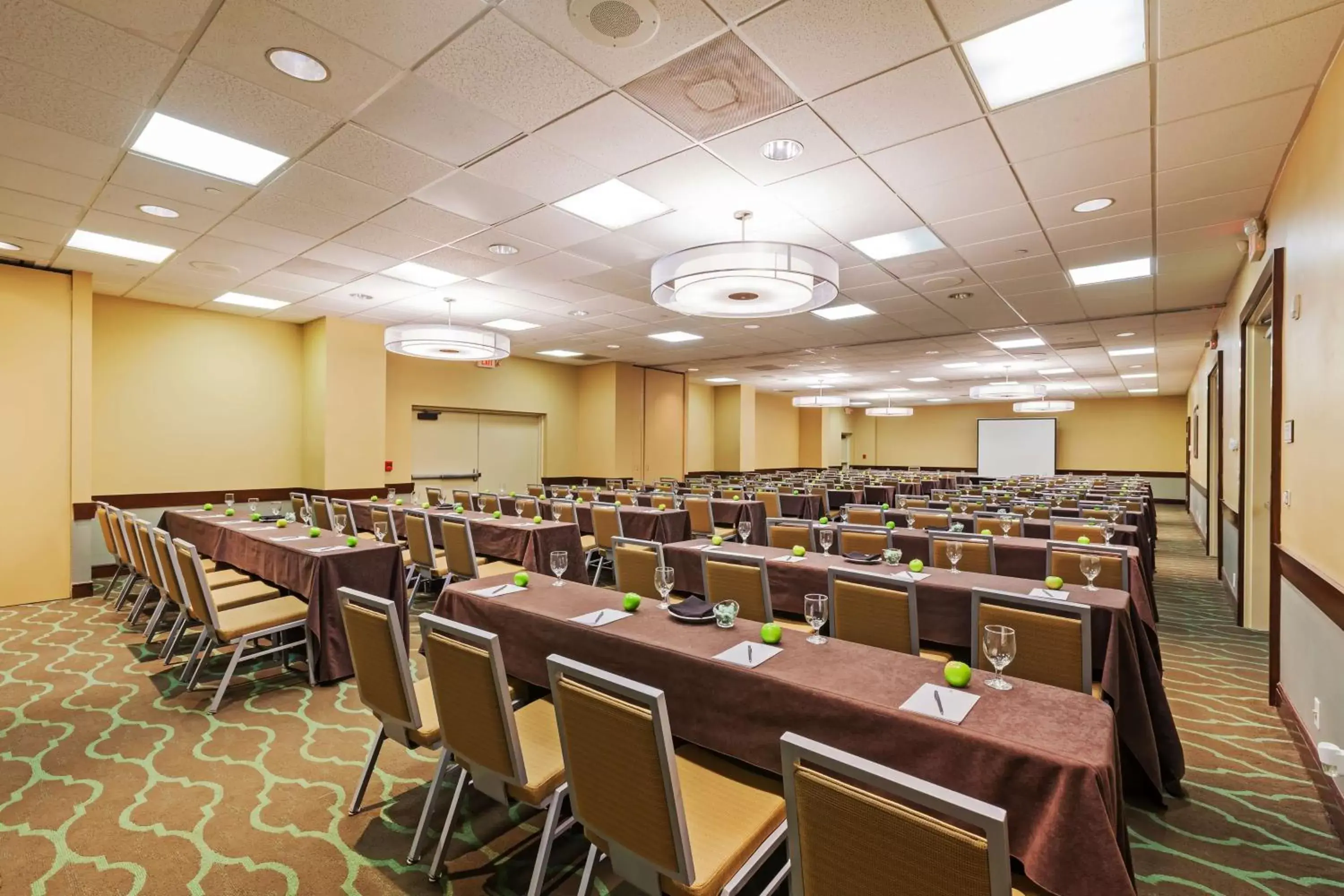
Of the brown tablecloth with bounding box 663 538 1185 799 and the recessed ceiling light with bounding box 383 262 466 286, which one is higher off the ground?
the recessed ceiling light with bounding box 383 262 466 286

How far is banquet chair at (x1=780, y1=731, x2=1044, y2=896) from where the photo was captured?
1.06 metres

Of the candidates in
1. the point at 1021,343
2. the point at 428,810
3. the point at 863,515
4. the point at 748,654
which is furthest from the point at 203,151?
the point at 1021,343

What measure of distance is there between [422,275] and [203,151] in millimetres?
2752

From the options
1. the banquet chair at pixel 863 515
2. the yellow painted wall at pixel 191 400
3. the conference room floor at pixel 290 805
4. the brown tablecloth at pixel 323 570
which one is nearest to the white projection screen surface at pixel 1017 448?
the banquet chair at pixel 863 515

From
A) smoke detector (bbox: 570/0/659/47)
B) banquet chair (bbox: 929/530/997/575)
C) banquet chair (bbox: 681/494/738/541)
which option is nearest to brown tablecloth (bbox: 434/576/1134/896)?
banquet chair (bbox: 929/530/997/575)

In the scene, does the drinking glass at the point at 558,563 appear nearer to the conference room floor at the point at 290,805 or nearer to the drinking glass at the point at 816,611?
the conference room floor at the point at 290,805

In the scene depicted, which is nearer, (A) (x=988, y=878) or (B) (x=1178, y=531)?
(A) (x=988, y=878)

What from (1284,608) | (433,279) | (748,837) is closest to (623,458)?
(433,279)

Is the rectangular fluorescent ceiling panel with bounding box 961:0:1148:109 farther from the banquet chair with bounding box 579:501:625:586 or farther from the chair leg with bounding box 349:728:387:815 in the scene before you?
the banquet chair with bounding box 579:501:625:586

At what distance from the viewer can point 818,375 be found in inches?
589

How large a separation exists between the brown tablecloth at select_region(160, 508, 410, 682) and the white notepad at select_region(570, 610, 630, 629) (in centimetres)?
177

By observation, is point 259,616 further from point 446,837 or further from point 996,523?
point 996,523

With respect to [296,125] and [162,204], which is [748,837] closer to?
[296,125]

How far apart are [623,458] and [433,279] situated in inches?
280
